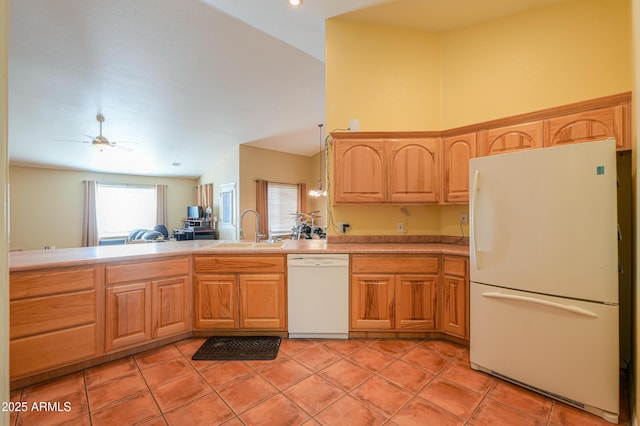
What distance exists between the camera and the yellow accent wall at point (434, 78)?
2.49 meters

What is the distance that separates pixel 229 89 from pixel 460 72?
3217 millimetres

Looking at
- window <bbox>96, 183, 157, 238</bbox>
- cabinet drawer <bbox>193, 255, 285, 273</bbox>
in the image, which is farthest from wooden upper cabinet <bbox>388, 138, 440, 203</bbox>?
window <bbox>96, 183, 157, 238</bbox>

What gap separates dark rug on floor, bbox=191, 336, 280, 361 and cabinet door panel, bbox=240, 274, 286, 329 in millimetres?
119

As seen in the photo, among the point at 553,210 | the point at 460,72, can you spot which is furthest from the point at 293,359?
the point at 460,72

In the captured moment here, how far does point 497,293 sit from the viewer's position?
183 cm

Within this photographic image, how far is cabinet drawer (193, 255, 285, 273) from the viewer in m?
2.44

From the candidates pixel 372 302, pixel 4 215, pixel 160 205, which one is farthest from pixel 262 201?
pixel 4 215

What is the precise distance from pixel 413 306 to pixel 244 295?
156cm

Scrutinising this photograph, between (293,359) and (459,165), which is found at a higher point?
(459,165)

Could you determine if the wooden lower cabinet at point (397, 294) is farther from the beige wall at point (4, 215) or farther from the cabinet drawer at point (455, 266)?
the beige wall at point (4, 215)

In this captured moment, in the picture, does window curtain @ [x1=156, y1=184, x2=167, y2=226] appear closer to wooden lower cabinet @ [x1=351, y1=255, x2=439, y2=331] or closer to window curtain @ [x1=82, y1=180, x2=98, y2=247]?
window curtain @ [x1=82, y1=180, x2=98, y2=247]

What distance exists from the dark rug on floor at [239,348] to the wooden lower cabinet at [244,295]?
0.10 m

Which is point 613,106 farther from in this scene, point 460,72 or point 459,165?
point 460,72

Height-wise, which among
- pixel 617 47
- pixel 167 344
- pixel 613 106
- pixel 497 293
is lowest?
pixel 167 344
